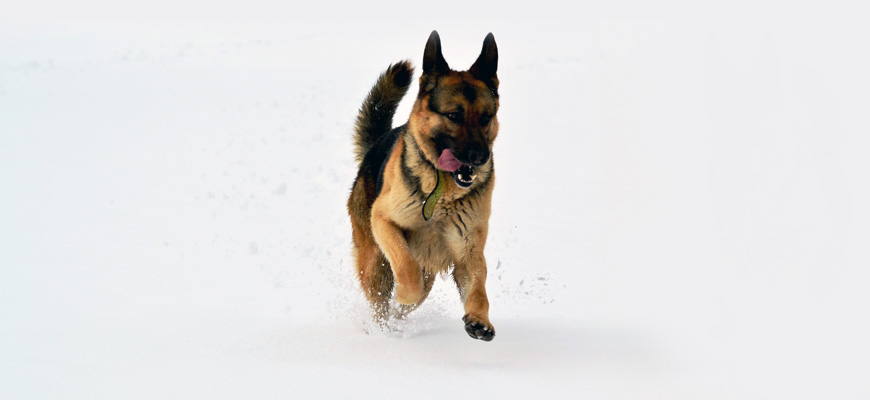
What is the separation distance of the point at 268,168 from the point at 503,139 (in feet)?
13.0

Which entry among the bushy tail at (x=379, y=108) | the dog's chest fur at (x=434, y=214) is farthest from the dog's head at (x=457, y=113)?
the bushy tail at (x=379, y=108)

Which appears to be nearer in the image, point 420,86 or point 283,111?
point 420,86

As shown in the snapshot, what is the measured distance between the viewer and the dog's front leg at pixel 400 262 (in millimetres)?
4469

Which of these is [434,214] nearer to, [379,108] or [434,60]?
[434,60]

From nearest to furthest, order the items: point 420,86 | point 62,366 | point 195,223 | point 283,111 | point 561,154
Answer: point 62,366 → point 420,86 → point 195,223 → point 561,154 → point 283,111

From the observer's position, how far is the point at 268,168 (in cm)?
1054

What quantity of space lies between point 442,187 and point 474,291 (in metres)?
0.61

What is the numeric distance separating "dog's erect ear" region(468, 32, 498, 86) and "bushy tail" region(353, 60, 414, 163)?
3.44 feet

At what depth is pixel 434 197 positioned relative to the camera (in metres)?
4.42

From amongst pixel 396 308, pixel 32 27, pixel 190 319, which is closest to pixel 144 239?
pixel 190 319

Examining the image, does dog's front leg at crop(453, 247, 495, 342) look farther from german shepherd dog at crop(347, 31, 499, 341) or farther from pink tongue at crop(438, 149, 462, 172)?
pink tongue at crop(438, 149, 462, 172)

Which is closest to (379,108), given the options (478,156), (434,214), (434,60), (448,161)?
(434,60)

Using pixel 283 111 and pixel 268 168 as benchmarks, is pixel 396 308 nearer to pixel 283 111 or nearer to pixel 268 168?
pixel 268 168

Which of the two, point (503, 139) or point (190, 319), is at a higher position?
point (503, 139)
